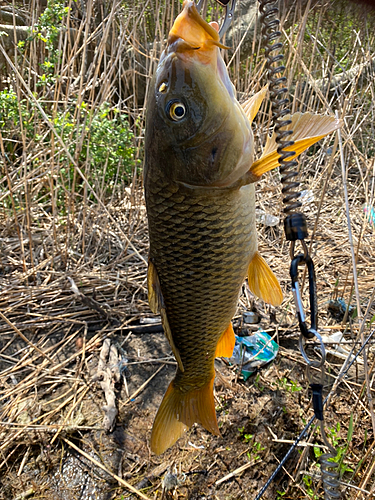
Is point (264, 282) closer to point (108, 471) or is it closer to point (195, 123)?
point (195, 123)

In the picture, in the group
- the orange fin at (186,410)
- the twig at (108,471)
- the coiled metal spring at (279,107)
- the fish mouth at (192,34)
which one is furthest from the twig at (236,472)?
the fish mouth at (192,34)

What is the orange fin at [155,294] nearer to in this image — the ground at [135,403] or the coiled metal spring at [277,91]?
the coiled metal spring at [277,91]

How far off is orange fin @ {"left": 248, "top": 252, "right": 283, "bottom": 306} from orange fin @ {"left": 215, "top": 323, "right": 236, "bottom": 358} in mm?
257

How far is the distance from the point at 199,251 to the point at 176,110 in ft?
1.28

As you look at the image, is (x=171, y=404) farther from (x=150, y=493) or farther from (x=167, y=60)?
(x=167, y=60)

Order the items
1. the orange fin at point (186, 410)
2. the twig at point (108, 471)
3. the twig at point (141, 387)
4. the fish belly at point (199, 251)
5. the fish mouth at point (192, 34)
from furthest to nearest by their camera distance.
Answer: the twig at point (141, 387)
the twig at point (108, 471)
the orange fin at point (186, 410)
the fish belly at point (199, 251)
the fish mouth at point (192, 34)

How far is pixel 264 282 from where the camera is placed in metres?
1.18

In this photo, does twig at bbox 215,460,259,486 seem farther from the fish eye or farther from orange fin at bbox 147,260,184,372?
the fish eye

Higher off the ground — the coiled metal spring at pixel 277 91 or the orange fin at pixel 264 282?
the coiled metal spring at pixel 277 91

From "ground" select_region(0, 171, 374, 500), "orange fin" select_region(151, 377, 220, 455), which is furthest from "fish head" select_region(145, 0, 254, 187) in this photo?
"ground" select_region(0, 171, 374, 500)

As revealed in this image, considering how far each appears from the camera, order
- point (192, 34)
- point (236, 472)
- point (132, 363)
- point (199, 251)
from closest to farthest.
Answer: point (192, 34) < point (199, 251) < point (236, 472) < point (132, 363)

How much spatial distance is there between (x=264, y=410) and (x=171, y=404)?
893mm

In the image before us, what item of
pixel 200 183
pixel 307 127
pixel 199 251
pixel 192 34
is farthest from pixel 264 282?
pixel 192 34

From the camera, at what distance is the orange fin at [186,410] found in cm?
135
